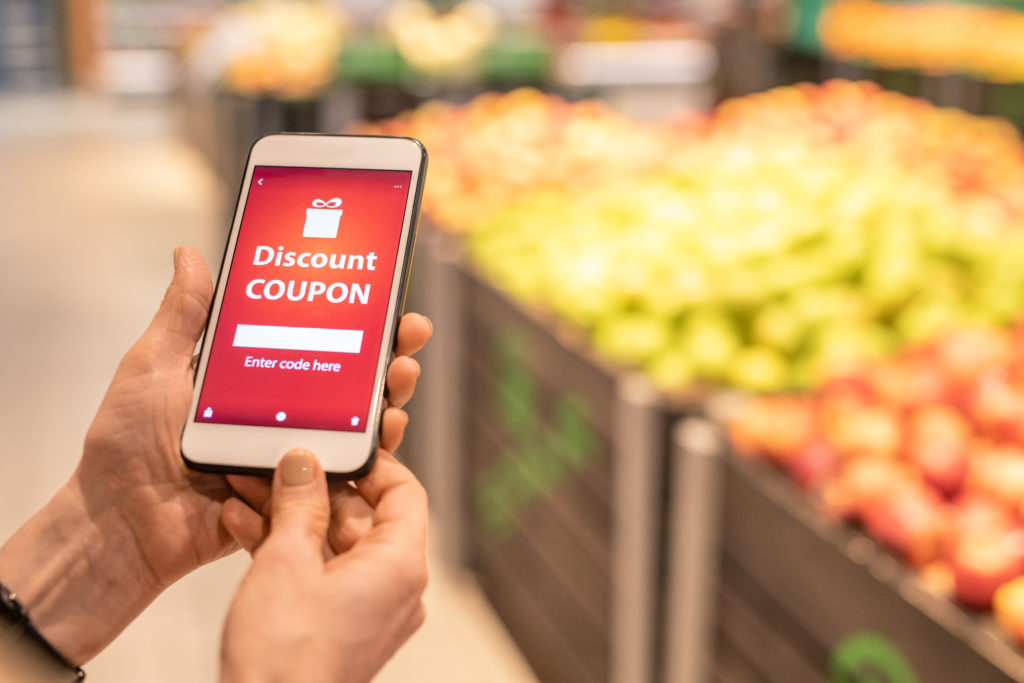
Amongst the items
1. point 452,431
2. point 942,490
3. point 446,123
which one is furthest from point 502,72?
point 942,490

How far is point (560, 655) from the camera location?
2279 mm

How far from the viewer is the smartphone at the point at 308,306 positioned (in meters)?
0.82

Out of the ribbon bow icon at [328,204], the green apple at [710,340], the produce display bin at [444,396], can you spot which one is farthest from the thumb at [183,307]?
the produce display bin at [444,396]

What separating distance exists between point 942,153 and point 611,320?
1.65 metres

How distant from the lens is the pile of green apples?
6.54ft

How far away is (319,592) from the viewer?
2.27 feet

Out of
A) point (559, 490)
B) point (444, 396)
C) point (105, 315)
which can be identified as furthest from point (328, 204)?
point (105, 315)

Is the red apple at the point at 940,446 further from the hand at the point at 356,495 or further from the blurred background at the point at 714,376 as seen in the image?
the hand at the point at 356,495

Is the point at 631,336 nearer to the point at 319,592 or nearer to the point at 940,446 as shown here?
the point at 940,446

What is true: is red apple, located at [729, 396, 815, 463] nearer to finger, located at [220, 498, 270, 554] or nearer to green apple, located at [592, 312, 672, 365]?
green apple, located at [592, 312, 672, 365]

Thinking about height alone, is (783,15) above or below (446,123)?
above

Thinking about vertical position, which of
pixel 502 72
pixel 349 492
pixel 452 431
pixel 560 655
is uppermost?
pixel 349 492

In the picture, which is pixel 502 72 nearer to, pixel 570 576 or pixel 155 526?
pixel 570 576

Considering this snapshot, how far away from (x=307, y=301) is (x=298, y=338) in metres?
0.03
